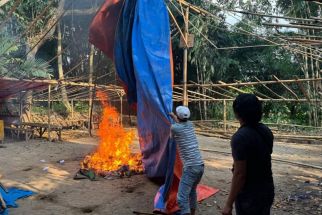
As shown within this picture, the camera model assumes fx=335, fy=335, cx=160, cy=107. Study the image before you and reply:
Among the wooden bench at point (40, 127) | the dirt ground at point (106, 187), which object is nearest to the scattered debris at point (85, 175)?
the dirt ground at point (106, 187)

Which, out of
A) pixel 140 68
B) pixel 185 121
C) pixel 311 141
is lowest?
pixel 311 141

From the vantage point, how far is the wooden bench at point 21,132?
1315cm

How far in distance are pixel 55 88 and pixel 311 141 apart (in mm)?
10950

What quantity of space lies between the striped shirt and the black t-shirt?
1805 mm

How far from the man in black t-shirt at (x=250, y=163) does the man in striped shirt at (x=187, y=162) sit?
170 cm

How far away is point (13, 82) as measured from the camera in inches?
419

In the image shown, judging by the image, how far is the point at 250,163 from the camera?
2.72 meters

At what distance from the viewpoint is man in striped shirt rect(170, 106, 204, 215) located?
447 centimetres

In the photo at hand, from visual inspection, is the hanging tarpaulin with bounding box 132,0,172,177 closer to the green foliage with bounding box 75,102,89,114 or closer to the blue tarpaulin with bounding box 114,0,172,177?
the blue tarpaulin with bounding box 114,0,172,177

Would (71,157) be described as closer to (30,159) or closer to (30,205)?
(30,159)

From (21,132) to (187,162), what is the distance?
1106 centimetres

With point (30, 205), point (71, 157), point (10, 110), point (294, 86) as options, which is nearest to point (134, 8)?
point (30, 205)

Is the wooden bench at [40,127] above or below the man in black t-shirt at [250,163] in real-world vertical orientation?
below

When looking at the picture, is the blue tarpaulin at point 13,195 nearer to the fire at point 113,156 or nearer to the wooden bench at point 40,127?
the fire at point 113,156
